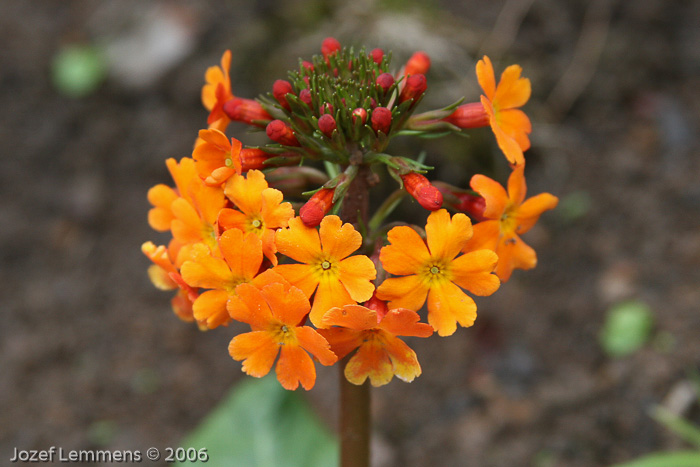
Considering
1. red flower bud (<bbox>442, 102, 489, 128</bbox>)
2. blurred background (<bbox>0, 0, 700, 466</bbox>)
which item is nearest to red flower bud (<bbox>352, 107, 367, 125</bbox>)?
red flower bud (<bbox>442, 102, 489, 128</bbox>)

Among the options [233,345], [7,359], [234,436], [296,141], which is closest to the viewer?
[233,345]

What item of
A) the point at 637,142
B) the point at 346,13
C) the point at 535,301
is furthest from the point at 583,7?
the point at 535,301

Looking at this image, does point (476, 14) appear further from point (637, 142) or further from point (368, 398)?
point (368, 398)

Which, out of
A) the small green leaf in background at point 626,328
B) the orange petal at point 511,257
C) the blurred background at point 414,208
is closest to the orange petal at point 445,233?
the orange petal at point 511,257

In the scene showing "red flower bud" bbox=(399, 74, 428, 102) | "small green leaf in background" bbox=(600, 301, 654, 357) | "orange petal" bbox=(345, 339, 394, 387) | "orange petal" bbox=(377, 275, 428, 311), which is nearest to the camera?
"orange petal" bbox=(377, 275, 428, 311)

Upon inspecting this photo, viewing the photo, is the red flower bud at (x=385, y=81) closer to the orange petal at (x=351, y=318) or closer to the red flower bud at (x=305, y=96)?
the red flower bud at (x=305, y=96)

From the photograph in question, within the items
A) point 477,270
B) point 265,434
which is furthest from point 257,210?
point 265,434

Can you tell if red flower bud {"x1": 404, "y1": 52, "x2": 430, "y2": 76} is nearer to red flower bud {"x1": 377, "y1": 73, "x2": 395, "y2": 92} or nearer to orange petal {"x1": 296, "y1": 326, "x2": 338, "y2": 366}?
red flower bud {"x1": 377, "y1": 73, "x2": 395, "y2": 92}
